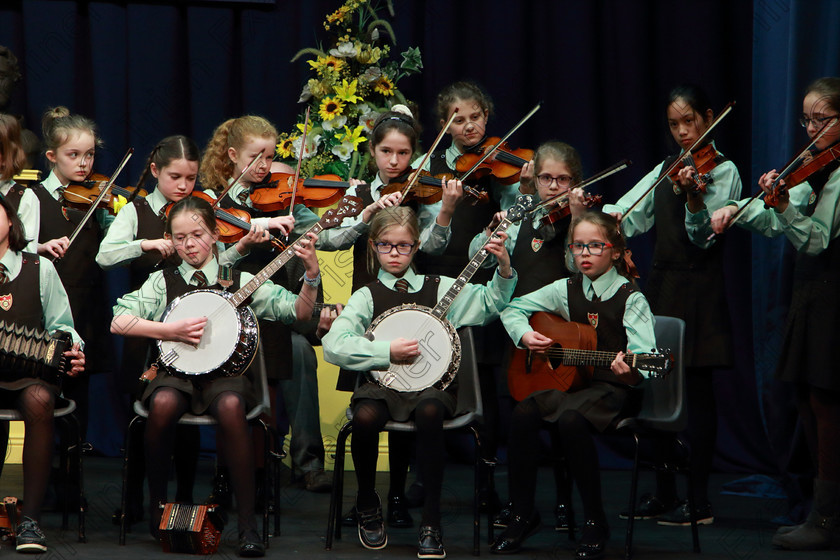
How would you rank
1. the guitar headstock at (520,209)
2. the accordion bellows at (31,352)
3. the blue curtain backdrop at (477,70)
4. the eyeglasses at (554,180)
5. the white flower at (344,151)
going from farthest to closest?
the blue curtain backdrop at (477,70), the white flower at (344,151), the eyeglasses at (554,180), the guitar headstock at (520,209), the accordion bellows at (31,352)

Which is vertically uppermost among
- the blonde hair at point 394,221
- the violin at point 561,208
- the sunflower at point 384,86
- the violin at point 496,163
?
the sunflower at point 384,86

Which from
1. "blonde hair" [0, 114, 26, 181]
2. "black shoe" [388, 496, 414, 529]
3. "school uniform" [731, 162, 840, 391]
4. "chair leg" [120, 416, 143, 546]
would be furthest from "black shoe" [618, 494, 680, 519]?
"blonde hair" [0, 114, 26, 181]

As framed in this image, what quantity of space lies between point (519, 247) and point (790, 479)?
1347 mm

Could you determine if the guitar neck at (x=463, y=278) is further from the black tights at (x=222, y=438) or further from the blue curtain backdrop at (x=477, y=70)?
the blue curtain backdrop at (x=477, y=70)

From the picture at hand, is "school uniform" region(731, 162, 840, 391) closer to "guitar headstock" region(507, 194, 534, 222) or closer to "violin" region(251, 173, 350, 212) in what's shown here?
"guitar headstock" region(507, 194, 534, 222)

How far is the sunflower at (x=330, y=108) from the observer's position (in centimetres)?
510

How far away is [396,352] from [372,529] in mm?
569

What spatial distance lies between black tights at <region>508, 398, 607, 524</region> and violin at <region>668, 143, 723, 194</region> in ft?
3.15

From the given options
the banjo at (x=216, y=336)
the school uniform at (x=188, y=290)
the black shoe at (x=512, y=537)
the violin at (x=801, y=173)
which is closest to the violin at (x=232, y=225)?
the school uniform at (x=188, y=290)

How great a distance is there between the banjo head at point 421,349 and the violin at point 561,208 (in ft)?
2.15

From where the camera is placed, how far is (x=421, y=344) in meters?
3.60

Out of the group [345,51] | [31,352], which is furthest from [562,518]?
[345,51]

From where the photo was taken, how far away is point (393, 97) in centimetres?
523

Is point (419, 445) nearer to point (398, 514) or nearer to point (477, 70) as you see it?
point (398, 514)
